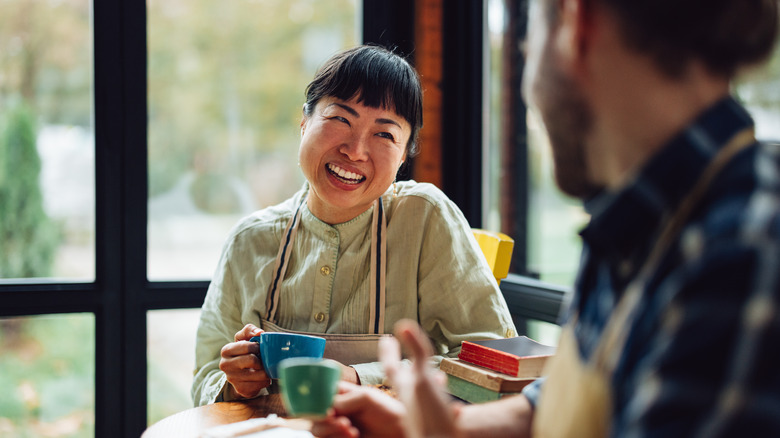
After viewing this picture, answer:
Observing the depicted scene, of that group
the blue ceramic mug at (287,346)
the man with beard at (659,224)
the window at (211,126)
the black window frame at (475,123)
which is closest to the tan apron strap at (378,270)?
the blue ceramic mug at (287,346)

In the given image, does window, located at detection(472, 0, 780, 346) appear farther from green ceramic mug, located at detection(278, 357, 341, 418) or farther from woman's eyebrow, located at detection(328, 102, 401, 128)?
green ceramic mug, located at detection(278, 357, 341, 418)

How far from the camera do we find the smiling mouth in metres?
1.66

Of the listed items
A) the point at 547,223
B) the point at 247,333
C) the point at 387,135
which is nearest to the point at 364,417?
the point at 247,333

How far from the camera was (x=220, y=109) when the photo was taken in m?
2.78

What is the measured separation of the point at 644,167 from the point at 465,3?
243 cm

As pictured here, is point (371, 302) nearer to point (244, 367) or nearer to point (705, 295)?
point (244, 367)

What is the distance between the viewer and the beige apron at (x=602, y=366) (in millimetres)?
642

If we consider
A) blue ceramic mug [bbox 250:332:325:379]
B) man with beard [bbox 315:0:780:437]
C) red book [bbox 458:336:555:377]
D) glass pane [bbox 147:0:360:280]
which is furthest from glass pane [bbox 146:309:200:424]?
man with beard [bbox 315:0:780:437]

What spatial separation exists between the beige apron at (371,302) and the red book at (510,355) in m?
0.31

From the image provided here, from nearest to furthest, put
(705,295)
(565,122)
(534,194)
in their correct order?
(705,295) < (565,122) < (534,194)

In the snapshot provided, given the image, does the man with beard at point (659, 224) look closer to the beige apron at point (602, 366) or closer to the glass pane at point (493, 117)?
the beige apron at point (602, 366)

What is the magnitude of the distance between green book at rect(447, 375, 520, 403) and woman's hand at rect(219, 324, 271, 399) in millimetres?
390

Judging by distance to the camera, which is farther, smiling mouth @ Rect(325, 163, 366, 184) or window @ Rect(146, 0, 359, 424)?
window @ Rect(146, 0, 359, 424)

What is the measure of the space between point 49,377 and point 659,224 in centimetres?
258
